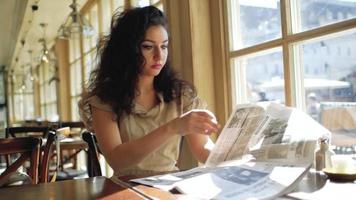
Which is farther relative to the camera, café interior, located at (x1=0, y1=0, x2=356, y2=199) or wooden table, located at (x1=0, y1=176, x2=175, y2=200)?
café interior, located at (x1=0, y1=0, x2=356, y2=199)

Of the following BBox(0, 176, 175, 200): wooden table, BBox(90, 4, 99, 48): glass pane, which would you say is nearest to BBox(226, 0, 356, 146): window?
BBox(0, 176, 175, 200): wooden table

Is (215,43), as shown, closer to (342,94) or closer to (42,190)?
(342,94)

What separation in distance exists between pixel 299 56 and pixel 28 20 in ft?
16.9

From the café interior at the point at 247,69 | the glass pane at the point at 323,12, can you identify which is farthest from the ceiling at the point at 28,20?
Result: the glass pane at the point at 323,12

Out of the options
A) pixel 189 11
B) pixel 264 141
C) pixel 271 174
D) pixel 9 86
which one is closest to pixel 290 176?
pixel 271 174

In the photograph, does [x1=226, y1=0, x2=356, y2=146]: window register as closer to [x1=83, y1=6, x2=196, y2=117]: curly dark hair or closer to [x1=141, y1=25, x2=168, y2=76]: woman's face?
[x1=83, y1=6, x2=196, y2=117]: curly dark hair

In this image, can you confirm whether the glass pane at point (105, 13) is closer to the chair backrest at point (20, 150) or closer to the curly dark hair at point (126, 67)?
the curly dark hair at point (126, 67)

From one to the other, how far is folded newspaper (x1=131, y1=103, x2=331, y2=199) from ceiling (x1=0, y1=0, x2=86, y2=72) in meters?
4.02

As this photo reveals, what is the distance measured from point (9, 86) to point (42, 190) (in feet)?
49.9

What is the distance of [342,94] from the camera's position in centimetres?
121

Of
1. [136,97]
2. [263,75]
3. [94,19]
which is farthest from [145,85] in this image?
[94,19]

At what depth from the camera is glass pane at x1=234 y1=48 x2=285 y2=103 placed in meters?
1.48

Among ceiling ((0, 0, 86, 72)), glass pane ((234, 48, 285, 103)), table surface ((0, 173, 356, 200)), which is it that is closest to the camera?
table surface ((0, 173, 356, 200))

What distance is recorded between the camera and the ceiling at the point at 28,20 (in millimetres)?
4776
